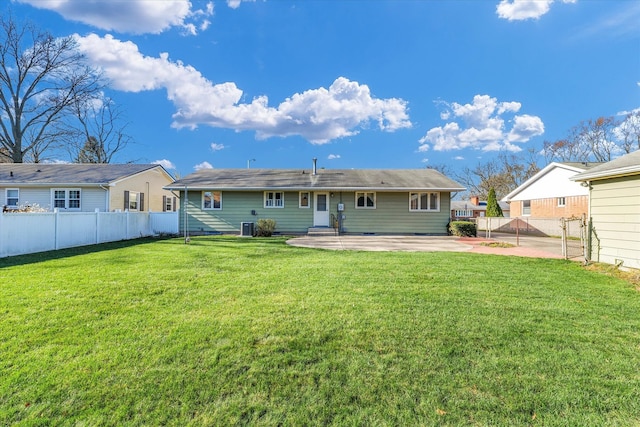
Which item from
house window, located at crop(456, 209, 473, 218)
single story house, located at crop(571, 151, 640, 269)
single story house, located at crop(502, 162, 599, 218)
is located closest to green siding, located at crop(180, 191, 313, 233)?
single story house, located at crop(571, 151, 640, 269)

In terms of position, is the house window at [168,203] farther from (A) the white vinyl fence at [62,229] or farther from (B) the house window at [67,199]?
(A) the white vinyl fence at [62,229]

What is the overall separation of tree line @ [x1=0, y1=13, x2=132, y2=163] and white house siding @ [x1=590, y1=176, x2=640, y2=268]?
35.7m

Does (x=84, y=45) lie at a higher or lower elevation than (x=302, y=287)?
higher

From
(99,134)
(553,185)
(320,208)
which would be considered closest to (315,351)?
(320,208)

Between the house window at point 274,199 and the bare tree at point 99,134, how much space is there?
25.3 metres

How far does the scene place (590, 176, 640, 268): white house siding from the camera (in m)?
6.96

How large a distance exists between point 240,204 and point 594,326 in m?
14.5

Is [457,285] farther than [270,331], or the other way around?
[457,285]

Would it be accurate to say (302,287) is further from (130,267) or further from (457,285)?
(130,267)

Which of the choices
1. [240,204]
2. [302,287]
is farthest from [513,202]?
[302,287]

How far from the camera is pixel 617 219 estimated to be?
7.44m

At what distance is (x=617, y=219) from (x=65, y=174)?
2333 cm

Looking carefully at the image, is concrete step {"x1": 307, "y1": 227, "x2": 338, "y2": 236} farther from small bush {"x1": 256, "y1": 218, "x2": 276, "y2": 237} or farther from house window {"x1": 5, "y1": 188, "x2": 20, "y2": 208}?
house window {"x1": 5, "y1": 188, "x2": 20, "y2": 208}

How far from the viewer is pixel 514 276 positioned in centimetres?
615
